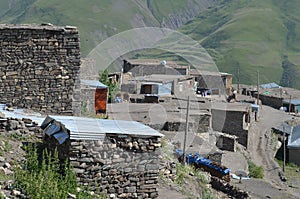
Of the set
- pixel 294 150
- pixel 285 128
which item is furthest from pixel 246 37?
pixel 294 150

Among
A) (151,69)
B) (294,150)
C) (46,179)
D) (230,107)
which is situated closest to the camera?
(46,179)

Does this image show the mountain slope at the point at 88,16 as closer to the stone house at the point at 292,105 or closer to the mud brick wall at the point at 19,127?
the stone house at the point at 292,105

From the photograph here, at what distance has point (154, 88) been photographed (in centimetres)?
2703

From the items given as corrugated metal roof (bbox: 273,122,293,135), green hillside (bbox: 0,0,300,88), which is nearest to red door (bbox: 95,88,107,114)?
corrugated metal roof (bbox: 273,122,293,135)

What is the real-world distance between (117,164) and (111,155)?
16cm

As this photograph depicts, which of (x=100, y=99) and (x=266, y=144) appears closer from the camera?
(x=100, y=99)

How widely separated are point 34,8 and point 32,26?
16208cm

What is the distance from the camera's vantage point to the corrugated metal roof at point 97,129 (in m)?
6.66

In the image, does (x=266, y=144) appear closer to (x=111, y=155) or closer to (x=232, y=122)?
(x=232, y=122)

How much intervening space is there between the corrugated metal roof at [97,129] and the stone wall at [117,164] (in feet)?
0.25

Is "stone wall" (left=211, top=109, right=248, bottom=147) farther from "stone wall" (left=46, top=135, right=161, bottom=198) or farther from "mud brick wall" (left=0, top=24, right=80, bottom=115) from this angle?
"stone wall" (left=46, top=135, right=161, bottom=198)

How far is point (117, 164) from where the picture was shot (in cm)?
696

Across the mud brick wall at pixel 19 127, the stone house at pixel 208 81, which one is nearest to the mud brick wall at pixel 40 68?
the mud brick wall at pixel 19 127

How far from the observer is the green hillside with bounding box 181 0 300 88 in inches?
4072
